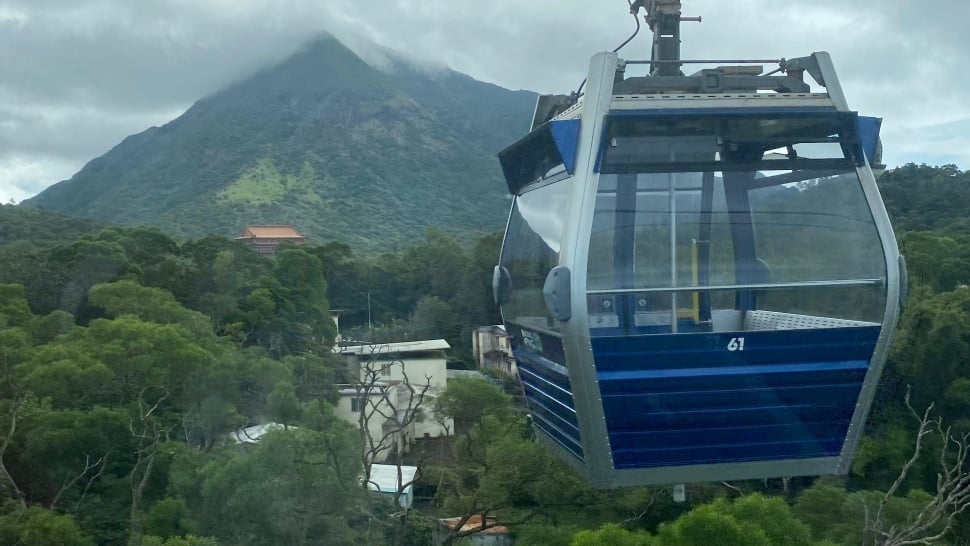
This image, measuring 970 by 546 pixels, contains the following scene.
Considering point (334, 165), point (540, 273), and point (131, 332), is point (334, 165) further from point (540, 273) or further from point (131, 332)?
point (540, 273)

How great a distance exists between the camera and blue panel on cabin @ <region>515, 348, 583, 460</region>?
3598mm

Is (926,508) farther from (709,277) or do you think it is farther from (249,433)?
(249,433)

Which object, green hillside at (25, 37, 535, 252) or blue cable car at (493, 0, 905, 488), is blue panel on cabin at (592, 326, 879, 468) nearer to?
blue cable car at (493, 0, 905, 488)

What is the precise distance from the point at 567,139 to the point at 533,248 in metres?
0.64

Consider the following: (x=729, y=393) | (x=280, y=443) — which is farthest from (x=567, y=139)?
(x=280, y=443)

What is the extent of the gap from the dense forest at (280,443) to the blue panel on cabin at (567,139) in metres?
1.91

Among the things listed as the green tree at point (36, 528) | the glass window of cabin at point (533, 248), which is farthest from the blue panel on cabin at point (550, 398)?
the green tree at point (36, 528)

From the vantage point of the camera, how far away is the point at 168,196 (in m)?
52.8

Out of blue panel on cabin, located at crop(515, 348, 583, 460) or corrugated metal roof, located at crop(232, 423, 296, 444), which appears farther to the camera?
corrugated metal roof, located at crop(232, 423, 296, 444)

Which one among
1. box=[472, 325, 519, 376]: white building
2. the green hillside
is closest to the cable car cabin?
box=[472, 325, 519, 376]: white building

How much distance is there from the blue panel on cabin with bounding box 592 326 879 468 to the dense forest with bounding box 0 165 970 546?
4.39ft

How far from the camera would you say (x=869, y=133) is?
11.6 feet

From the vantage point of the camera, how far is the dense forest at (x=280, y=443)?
25.8 ft

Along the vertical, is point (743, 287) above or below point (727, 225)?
below
